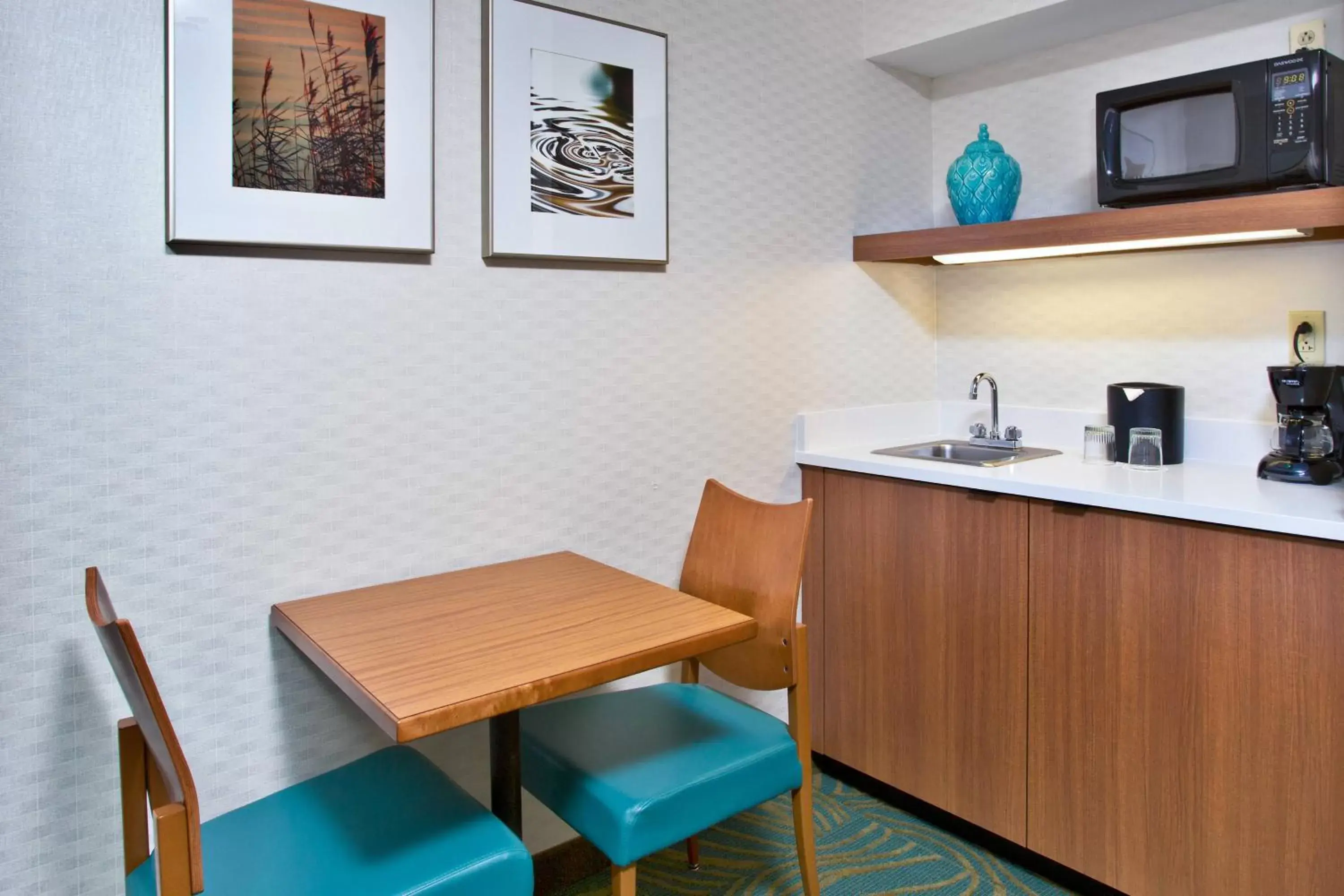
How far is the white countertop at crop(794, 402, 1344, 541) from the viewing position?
67.2 inches

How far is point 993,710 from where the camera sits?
212cm

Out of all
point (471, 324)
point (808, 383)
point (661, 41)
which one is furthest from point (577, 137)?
point (808, 383)

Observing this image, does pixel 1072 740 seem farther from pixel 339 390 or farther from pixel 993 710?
pixel 339 390

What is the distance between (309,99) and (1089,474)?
5.99ft

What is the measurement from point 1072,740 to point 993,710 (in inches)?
7.5

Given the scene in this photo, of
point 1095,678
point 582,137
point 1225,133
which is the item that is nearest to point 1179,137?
point 1225,133

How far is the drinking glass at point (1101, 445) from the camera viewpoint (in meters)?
2.29

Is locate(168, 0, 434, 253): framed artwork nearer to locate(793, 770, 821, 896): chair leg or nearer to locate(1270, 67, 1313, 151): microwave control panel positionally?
locate(793, 770, 821, 896): chair leg

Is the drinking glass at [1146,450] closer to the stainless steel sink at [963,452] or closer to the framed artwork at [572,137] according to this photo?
the stainless steel sink at [963,452]

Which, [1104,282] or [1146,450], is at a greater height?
[1104,282]

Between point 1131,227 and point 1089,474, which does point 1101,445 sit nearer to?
point 1089,474

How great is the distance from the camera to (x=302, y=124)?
5.40ft

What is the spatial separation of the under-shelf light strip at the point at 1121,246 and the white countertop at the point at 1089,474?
17.7 inches

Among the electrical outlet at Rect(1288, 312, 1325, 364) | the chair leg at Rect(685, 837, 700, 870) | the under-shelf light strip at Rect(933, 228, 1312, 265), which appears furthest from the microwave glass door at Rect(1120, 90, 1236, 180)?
the chair leg at Rect(685, 837, 700, 870)
